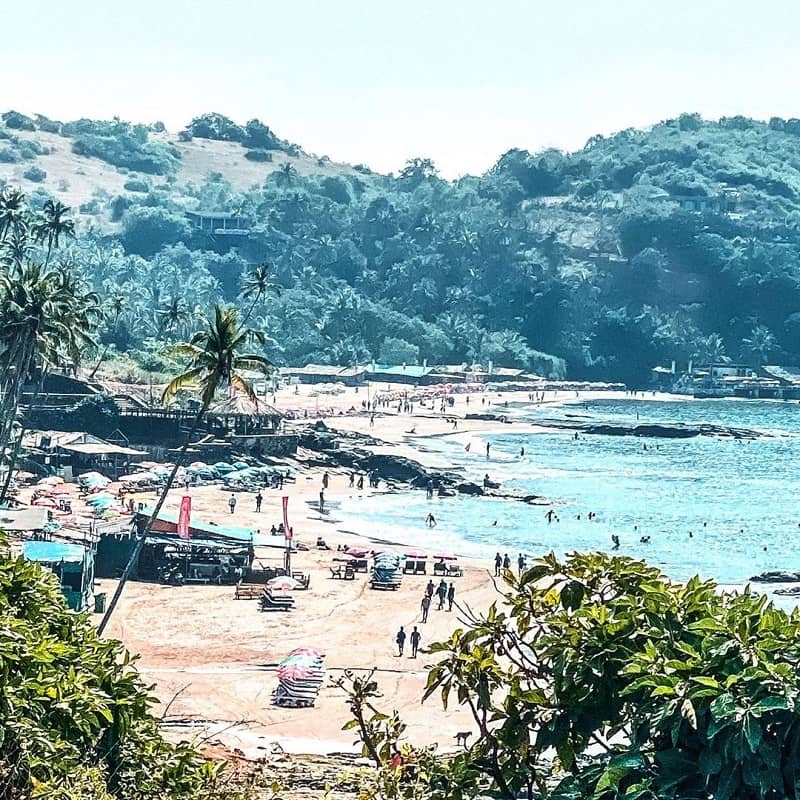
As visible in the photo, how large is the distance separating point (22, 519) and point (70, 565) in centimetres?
731

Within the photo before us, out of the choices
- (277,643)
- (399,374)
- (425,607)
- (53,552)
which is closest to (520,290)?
(399,374)

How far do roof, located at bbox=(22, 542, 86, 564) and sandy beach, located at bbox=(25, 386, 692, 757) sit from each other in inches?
75.7

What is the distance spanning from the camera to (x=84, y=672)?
11.2m

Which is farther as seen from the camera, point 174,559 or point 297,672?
point 174,559

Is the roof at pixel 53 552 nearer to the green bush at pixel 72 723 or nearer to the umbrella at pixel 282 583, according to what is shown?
the umbrella at pixel 282 583

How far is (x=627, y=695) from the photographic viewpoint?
331 inches

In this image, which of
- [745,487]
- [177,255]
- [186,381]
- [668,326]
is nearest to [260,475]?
[745,487]

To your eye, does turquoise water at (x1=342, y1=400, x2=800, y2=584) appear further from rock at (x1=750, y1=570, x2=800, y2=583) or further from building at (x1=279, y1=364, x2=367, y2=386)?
building at (x1=279, y1=364, x2=367, y2=386)

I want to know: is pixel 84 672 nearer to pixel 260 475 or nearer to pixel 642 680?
pixel 642 680

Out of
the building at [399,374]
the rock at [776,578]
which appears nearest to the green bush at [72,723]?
the rock at [776,578]

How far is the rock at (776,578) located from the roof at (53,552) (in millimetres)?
25331

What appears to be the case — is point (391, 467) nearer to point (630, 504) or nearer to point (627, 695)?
point (630, 504)

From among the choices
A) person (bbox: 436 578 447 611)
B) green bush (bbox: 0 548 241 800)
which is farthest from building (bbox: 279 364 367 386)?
green bush (bbox: 0 548 241 800)

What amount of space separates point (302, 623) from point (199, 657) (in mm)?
4325
